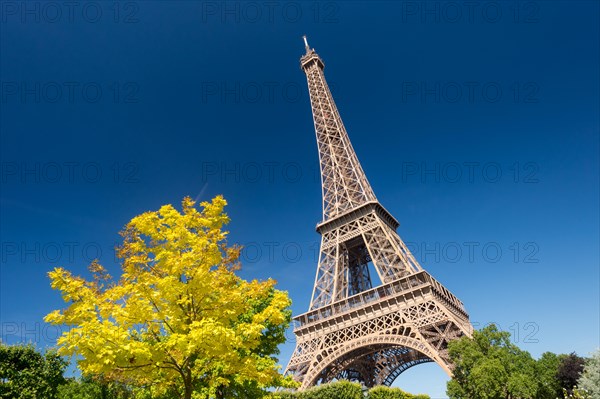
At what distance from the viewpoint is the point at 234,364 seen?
8.39 metres

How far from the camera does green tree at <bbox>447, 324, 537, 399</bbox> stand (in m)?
26.3

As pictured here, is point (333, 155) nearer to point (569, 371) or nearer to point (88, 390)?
point (569, 371)

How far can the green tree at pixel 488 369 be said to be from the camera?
26.3 metres

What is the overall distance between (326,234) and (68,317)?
129 feet

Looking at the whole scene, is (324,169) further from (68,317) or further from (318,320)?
(68,317)

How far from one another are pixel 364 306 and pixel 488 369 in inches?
497

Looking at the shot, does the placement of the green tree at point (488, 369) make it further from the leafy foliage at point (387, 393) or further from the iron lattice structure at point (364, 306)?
the leafy foliage at point (387, 393)

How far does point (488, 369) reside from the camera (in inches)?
1042

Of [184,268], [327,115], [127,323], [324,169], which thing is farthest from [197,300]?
[327,115]

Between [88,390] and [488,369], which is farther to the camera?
[488,369]

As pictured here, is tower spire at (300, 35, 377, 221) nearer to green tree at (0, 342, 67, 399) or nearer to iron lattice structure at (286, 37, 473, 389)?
iron lattice structure at (286, 37, 473, 389)

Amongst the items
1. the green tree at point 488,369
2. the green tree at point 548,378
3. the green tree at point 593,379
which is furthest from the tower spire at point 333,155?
the green tree at point 593,379

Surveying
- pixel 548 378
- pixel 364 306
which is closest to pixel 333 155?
pixel 364 306

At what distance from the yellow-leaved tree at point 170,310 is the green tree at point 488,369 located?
24.1m
